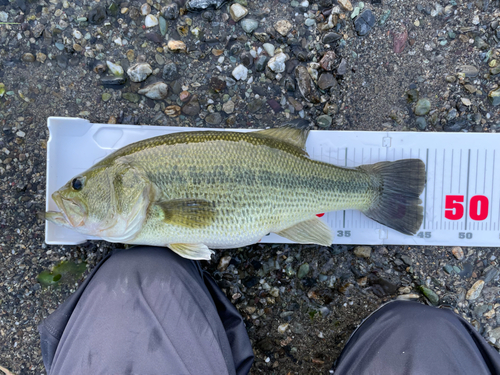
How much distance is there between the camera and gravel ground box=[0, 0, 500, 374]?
2236 mm

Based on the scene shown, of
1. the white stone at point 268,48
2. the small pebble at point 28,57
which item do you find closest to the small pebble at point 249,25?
the white stone at point 268,48

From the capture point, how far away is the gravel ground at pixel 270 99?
88.0 inches

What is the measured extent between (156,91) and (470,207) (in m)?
2.31

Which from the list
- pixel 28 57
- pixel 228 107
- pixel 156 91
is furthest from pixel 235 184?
pixel 28 57

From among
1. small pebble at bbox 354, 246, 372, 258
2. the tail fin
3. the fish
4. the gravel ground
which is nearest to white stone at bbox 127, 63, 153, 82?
the gravel ground

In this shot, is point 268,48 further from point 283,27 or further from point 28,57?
point 28,57

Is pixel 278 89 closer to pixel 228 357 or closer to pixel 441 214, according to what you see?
pixel 441 214

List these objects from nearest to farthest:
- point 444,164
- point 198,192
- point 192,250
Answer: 1. point 198,192
2. point 192,250
3. point 444,164

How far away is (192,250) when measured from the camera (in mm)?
1817

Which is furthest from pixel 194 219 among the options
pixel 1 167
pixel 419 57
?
pixel 419 57

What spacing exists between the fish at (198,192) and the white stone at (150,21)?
0.98 meters

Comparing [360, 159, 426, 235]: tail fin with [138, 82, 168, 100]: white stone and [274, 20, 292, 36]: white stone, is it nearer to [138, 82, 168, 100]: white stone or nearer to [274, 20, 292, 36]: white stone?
[274, 20, 292, 36]: white stone

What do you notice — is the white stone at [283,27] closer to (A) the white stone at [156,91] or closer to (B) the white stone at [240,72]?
(B) the white stone at [240,72]

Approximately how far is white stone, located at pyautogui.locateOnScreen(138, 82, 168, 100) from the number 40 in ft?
6.88
